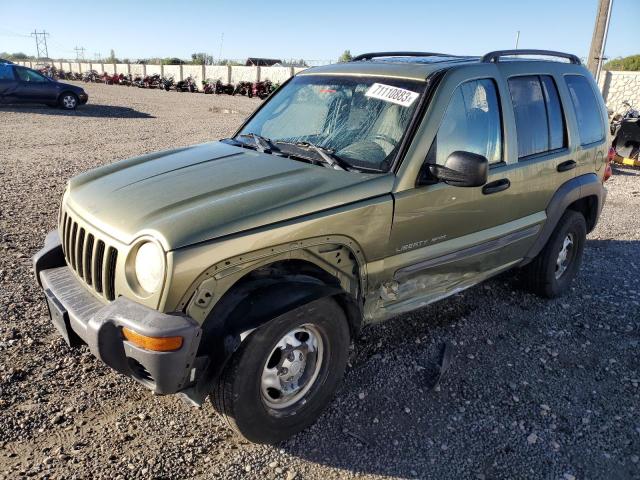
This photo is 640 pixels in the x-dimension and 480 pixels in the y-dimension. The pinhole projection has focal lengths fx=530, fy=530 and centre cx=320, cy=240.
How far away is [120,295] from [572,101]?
3.89 meters

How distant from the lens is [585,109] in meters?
4.62

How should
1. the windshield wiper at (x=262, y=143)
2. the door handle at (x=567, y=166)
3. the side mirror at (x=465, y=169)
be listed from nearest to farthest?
the side mirror at (x=465, y=169) → the windshield wiper at (x=262, y=143) → the door handle at (x=567, y=166)

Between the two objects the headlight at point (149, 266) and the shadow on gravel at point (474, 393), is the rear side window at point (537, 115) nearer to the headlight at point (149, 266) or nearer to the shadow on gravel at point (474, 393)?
the shadow on gravel at point (474, 393)

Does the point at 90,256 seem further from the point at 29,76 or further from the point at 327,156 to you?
the point at 29,76

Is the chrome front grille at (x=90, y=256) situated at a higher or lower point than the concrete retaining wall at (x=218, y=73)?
higher

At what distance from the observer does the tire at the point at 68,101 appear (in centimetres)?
1945

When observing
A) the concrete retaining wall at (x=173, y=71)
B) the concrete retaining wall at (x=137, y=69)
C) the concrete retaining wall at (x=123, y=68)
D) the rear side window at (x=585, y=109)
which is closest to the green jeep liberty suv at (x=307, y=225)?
the rear side window at (x=585, y=109)

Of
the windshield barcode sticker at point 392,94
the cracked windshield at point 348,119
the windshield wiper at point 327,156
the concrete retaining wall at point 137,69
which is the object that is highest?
the windshield barcode sticker at point 392,94

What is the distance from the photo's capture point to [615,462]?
287cm

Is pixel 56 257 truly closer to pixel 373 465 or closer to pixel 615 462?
pixel 373 465

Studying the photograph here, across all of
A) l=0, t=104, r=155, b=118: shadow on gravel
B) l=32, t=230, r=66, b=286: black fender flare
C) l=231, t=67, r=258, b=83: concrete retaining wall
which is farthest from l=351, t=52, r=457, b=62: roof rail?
l=231, t=67, r=258, b=83: concrete retaining wall

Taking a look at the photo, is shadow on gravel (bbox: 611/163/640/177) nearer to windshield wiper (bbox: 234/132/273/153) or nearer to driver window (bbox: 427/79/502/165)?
driver window (bbox: 427/79/502/165)

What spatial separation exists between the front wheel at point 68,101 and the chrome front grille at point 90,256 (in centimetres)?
1883

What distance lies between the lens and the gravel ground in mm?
2758
